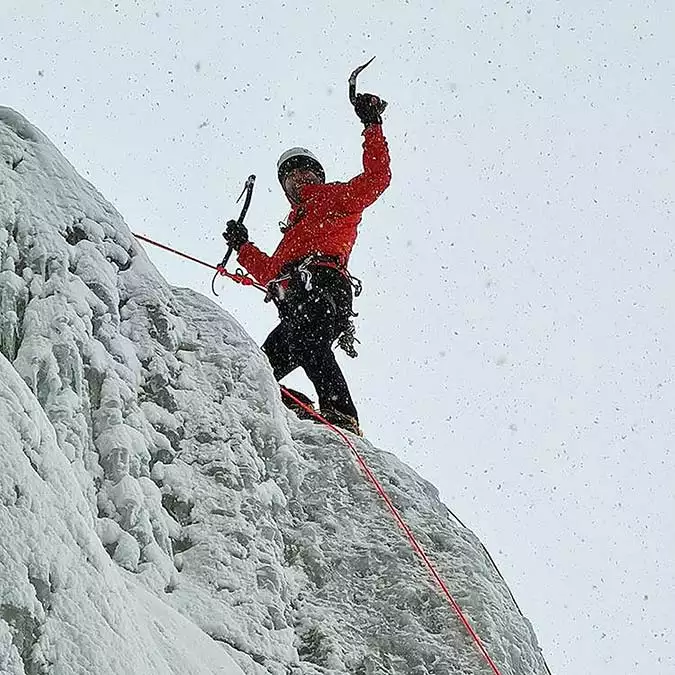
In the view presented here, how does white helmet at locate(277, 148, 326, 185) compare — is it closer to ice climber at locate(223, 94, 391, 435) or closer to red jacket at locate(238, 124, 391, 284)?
ice climber at locate(223, 94, 391, 435)

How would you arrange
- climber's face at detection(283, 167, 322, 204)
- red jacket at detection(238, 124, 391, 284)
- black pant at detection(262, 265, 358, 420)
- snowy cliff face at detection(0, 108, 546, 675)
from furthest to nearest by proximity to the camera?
1. climber's face at detection(283, 167, 322, 204)
2. red jacket at detection(238, 124, 391, 284)
3. black pant at detection(262, 265, 358, 420)
4. snowy cliff face at detection(0, 108, 546, 675)

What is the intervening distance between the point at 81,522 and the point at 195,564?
104 cm

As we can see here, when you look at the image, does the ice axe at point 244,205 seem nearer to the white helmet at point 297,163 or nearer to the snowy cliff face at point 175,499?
the white helmet at point 297,163

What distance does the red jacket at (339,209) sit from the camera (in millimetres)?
6730

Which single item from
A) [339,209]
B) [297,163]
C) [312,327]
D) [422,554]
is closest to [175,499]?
[422,554]

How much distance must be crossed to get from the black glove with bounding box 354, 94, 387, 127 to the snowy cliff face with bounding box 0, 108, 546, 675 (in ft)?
8.67

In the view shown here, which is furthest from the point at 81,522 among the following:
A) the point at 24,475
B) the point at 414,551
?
the point at 414,551

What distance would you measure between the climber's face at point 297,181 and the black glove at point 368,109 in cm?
62

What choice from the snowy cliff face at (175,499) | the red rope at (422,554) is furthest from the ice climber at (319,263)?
the snowy cliff face at (175,499)

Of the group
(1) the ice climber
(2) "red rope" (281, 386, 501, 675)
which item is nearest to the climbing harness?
(1) the ice climber

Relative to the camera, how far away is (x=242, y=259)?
7379 mm

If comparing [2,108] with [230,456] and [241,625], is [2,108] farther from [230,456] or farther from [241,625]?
[241,625]

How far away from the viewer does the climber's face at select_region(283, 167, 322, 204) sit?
7.20 meters

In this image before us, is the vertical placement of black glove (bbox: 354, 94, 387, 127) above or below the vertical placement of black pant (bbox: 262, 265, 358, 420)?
above
